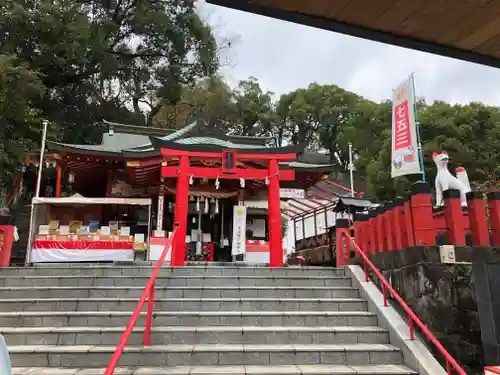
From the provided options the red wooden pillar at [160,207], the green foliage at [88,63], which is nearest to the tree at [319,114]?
the green foliage at [88,63]

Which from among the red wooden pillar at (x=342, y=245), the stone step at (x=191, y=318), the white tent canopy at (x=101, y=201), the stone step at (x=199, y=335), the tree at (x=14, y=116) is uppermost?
the tree at (x=14, y=116)

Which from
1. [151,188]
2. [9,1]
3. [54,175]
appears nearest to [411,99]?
[151,188]

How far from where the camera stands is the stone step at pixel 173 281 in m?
7.11

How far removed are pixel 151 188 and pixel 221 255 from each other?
3.65m

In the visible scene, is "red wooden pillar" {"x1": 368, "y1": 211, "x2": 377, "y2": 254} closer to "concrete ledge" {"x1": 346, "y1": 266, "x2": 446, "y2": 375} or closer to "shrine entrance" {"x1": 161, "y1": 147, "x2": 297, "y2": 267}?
"concrete ledge" {"x1": 346, "y1": 266, "x2": 446, "y2": 375}

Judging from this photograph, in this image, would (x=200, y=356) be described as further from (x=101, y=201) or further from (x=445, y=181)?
(x=101, y=201)

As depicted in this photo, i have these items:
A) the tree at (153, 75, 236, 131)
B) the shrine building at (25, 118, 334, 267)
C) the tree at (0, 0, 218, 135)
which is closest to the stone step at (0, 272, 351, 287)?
the shrine building at (25, 118, 334, 267)

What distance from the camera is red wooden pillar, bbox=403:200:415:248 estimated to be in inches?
221

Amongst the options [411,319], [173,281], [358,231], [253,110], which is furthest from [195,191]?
[253,110]

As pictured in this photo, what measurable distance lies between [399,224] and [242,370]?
3347 millimetres

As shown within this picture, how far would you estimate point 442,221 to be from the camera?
6.21m

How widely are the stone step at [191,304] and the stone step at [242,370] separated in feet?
4.99

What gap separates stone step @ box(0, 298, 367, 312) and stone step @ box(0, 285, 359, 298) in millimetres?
310

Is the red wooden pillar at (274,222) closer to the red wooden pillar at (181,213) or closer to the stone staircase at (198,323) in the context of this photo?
the stone staircase at (198,323)
